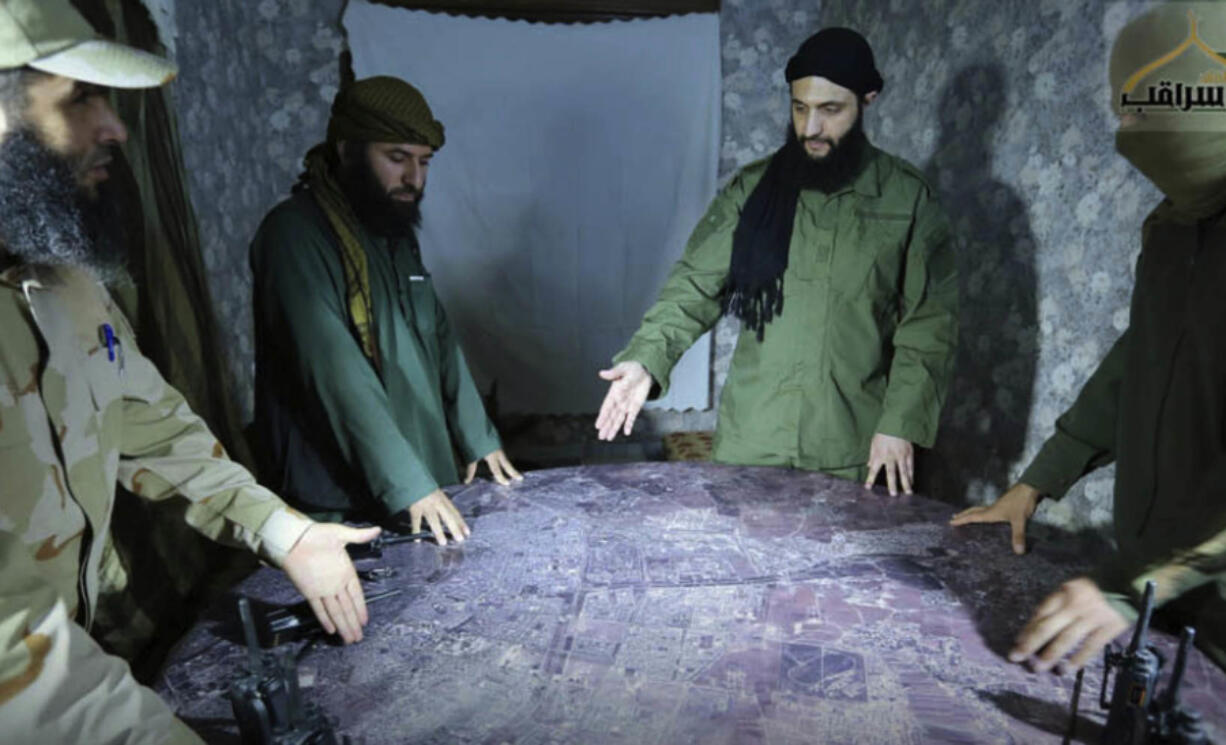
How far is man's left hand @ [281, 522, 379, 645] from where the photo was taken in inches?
45.5

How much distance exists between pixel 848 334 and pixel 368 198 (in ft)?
4.85

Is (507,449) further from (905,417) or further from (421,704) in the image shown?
(421,704)

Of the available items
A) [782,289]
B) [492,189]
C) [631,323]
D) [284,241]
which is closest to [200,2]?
[492,189]

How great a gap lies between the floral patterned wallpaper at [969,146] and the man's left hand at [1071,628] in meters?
1.26

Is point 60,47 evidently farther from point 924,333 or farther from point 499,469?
point 924,333

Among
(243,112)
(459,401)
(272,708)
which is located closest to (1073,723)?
(272,708)

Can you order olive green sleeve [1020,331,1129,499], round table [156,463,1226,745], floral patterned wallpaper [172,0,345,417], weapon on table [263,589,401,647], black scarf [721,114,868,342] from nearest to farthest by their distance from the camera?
1. round table [156,463,1226,745]
2. weapon on table [263,589,401,647]
3. olive green sleeve [1020,331,1129,499]
4. black scarf [721,114,868,342]
5. floral patterned wallpaper [172,0,345,417]

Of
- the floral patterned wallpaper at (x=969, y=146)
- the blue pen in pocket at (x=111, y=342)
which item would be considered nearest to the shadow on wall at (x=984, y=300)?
the floral patterned wallpaper at (x=969, y=146)

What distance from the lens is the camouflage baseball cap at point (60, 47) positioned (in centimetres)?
97

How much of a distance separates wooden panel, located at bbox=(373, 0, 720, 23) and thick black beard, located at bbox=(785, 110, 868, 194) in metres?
2.34

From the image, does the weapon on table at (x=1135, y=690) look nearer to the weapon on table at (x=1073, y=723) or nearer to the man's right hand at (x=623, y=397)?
the weapon on table at (x=1073, y=723)

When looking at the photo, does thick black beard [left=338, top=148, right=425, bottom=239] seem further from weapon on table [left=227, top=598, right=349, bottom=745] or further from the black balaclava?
weapon on table [left=227, top=598, right=349, bottom=745]

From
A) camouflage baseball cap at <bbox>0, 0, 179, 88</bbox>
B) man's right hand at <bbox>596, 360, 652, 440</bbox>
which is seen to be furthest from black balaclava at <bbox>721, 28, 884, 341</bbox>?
camouflage baseball cap at <bbox>0, 0, 179, 88</bbox>

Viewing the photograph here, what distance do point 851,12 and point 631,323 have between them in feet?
6.90
